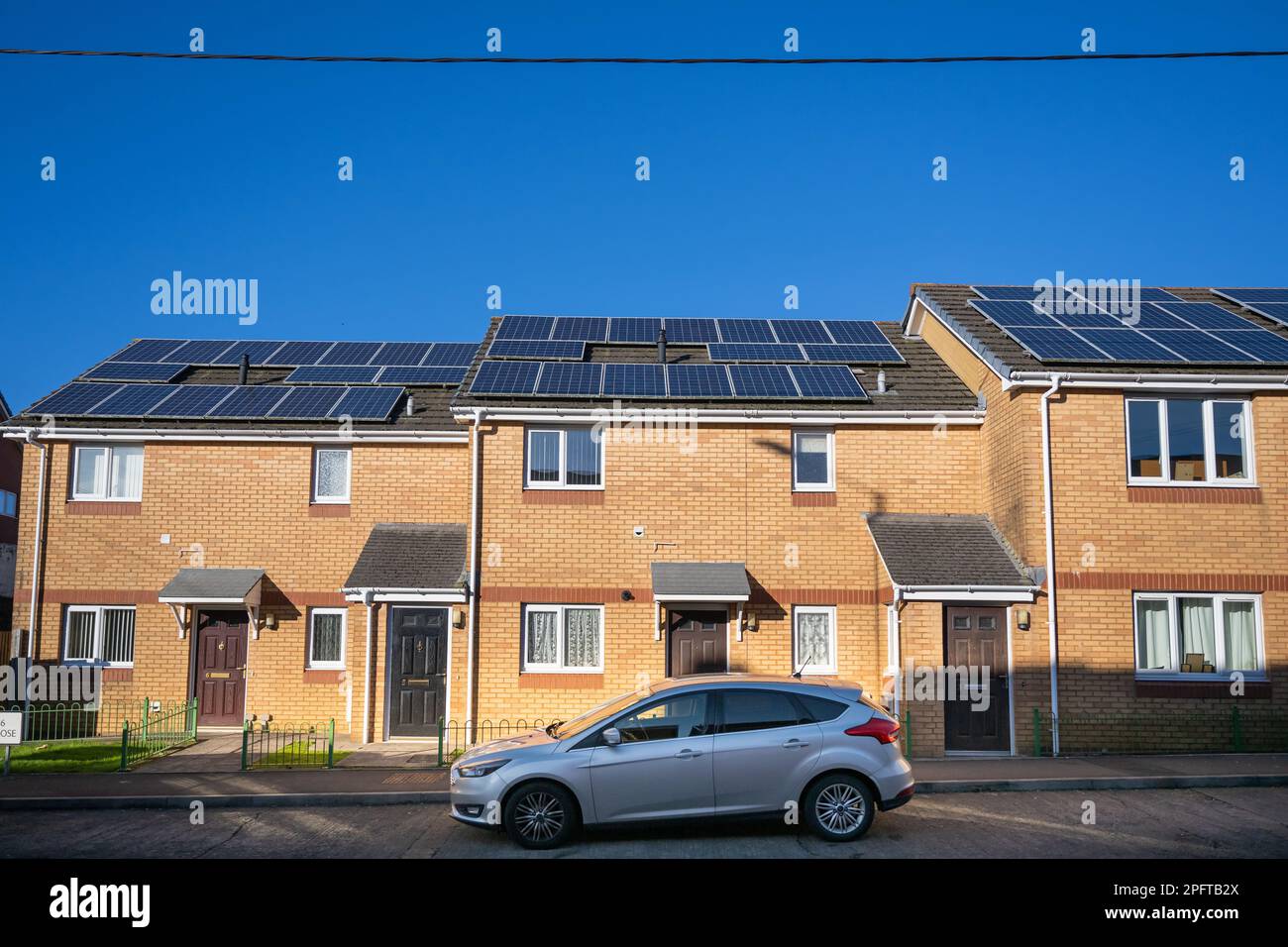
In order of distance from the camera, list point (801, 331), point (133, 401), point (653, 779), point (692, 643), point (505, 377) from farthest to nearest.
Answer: point (801, 331), point (133, 401), point (505, 377), point (692, 643), point (653, 779)

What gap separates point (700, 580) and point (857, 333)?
7.67 m

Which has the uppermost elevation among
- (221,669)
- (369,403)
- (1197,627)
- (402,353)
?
(402,353)

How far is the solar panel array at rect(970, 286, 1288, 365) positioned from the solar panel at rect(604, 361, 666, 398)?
19.2ft

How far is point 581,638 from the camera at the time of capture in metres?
15.9

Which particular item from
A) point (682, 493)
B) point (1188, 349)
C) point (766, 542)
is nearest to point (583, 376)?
point (682, 493)

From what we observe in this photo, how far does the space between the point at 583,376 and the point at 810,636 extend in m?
5.80

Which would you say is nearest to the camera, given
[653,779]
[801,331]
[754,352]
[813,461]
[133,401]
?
[653,779]

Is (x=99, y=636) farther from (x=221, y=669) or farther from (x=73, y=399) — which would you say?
(x=73, y=399)

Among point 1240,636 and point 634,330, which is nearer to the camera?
point 1240,636

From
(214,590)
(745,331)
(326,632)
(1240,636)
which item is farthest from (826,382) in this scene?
(214,590)

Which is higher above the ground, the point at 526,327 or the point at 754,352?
the point at 526,327

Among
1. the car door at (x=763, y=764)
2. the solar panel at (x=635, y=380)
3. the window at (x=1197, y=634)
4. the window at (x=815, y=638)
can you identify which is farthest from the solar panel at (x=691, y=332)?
the car door at (x=763, y=764)

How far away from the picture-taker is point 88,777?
13.0m

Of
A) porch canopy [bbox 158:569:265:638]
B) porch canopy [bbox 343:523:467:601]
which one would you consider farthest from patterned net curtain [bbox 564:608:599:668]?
porch canopy [bbox 158:569:265:638]
